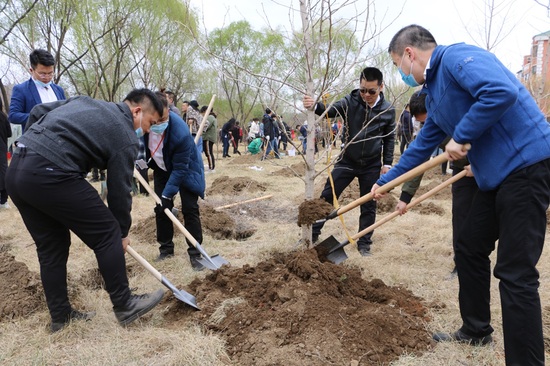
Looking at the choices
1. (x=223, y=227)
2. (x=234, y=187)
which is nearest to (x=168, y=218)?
(x=223, y=227)

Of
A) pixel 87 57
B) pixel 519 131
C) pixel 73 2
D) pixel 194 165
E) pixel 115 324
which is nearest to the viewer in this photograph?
pixel 519 131

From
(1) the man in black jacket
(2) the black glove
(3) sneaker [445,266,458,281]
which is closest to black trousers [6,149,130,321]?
(2) the black glove

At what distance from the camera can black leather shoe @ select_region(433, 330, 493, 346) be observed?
7.30 ft

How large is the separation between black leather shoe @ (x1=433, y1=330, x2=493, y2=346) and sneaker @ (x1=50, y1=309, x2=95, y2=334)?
2.51m

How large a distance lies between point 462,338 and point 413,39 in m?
1.93

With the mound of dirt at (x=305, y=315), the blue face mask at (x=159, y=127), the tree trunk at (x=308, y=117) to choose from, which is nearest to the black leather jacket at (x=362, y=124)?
the tree trunk at (x=308, y=117)

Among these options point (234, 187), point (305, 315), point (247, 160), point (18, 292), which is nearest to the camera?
point (305, 315)

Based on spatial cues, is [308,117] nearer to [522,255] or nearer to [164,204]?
[164,204]

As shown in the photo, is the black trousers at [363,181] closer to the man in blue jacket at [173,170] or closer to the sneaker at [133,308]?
the man in blue jacket at [173,170]

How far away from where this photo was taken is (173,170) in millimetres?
3459

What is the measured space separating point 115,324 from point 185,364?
0.81 meters

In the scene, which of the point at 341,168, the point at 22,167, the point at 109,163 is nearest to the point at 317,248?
the point at 341,168

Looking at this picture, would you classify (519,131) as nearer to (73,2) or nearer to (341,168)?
(341,168)

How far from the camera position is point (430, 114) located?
227 cm
